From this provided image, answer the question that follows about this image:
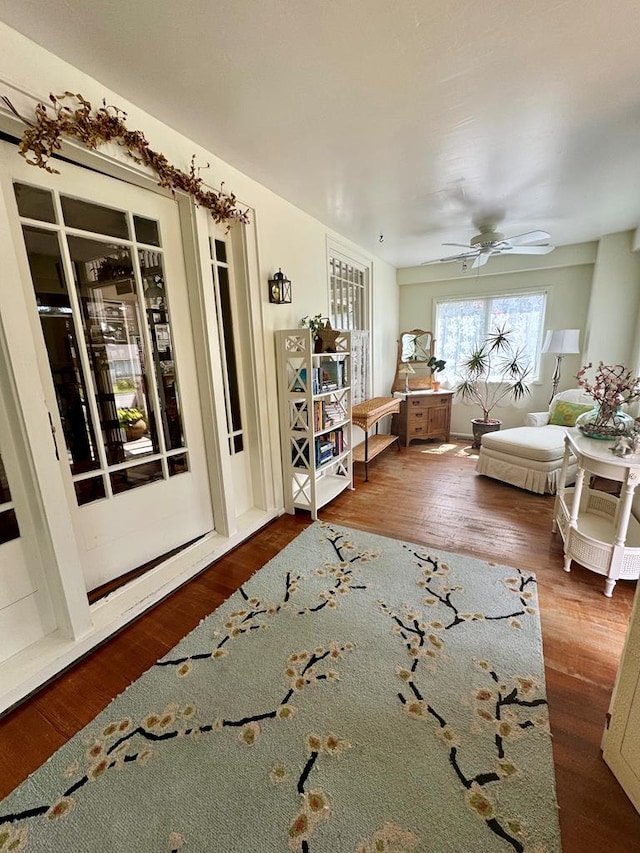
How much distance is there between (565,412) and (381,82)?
3.58 metres

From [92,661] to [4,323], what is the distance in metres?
1.51

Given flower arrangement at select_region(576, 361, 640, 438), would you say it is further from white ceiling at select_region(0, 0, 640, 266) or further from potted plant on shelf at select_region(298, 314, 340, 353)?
potted plant on shelf at select_region(298, 314, 340, 353)

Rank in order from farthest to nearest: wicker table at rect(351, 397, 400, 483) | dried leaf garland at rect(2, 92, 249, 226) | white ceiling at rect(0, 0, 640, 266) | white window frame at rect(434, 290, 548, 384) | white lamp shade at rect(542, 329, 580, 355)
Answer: white window frame at rect(434, 290, 548, 384), white lamp shade at rect(542, 329, 580, 355), wicker table at rect(351, 397, 400, 483), dried leaf garland at rect(2, 92, 249, 226), white ceiling at rect(0, 0, 640, 266)

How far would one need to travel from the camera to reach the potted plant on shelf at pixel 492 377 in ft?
15.6

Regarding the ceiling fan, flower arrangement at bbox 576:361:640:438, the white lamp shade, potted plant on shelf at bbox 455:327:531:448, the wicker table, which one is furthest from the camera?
potted plant on shelf at bbox 455:327:531:448

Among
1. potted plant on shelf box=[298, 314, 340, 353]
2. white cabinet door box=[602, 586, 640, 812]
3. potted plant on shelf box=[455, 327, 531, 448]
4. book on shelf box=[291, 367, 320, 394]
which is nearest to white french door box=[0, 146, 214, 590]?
book on shelf box=[291, 367, 320, 394]

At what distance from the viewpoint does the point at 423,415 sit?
4891 mm

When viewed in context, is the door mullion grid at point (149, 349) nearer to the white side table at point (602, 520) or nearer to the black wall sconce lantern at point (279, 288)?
the black wall sconce lantern at point (279, 288)

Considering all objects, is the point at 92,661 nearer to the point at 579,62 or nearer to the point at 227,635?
the point at 227,635

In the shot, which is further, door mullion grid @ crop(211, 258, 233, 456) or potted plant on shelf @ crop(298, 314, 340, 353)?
potted plant on shelf @ crop(298, 314, 340, 353)

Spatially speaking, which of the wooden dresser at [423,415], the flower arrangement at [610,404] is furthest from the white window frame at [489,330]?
the flower arrangement at [610,404]

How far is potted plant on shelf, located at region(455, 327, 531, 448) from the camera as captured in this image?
477 cm

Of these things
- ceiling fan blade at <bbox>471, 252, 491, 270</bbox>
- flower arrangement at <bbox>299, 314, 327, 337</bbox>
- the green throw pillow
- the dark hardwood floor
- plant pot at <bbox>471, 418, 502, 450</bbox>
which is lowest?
the dark hardwood floor

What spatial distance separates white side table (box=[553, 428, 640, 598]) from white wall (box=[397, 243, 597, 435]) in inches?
106
